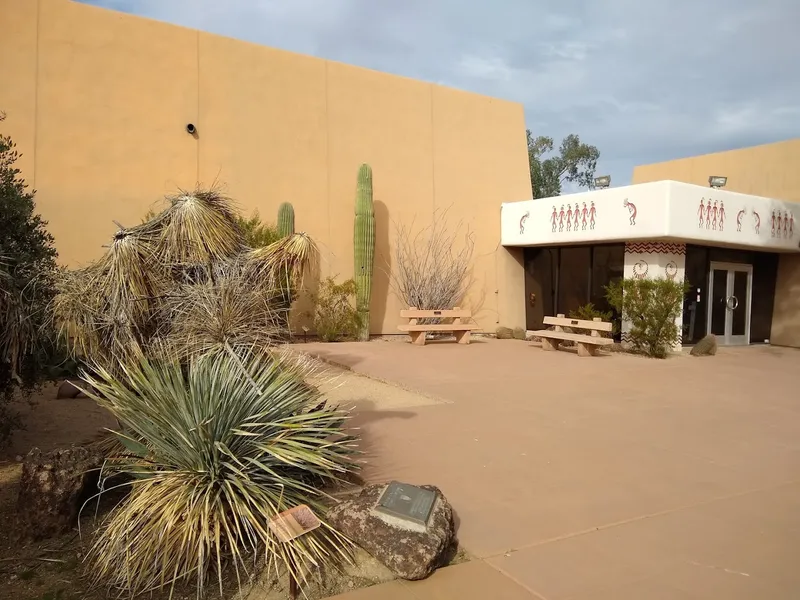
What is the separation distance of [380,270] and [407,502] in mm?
13551

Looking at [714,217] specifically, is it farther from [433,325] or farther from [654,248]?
[433,325]

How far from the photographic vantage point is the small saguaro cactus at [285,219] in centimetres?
1493

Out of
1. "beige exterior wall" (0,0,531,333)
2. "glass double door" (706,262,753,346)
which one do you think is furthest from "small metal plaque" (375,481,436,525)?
"glass double door" (706,262,753,346)

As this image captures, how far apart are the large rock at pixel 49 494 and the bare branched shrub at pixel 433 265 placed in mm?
13383

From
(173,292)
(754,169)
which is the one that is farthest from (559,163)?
(173,292)

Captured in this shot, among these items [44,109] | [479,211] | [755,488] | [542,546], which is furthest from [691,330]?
[44,109]

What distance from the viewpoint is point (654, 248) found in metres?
15.6

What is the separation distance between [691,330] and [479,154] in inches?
309

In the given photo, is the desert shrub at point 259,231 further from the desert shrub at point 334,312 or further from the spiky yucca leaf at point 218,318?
the spiky yucca leaf at point 218,318

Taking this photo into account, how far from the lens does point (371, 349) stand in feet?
46.8

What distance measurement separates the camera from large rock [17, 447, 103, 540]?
4.14 metres

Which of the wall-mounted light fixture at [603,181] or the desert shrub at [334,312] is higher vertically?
the wall-mounted light fixture at [603,181]

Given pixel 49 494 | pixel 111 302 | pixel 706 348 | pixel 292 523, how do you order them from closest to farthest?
pixel 292 523
pixel 49 494
pixel 111 302
pixel 706 348

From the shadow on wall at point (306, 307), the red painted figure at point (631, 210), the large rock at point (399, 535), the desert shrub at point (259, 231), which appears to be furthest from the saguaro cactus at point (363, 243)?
the large rock at point (399, 535)
